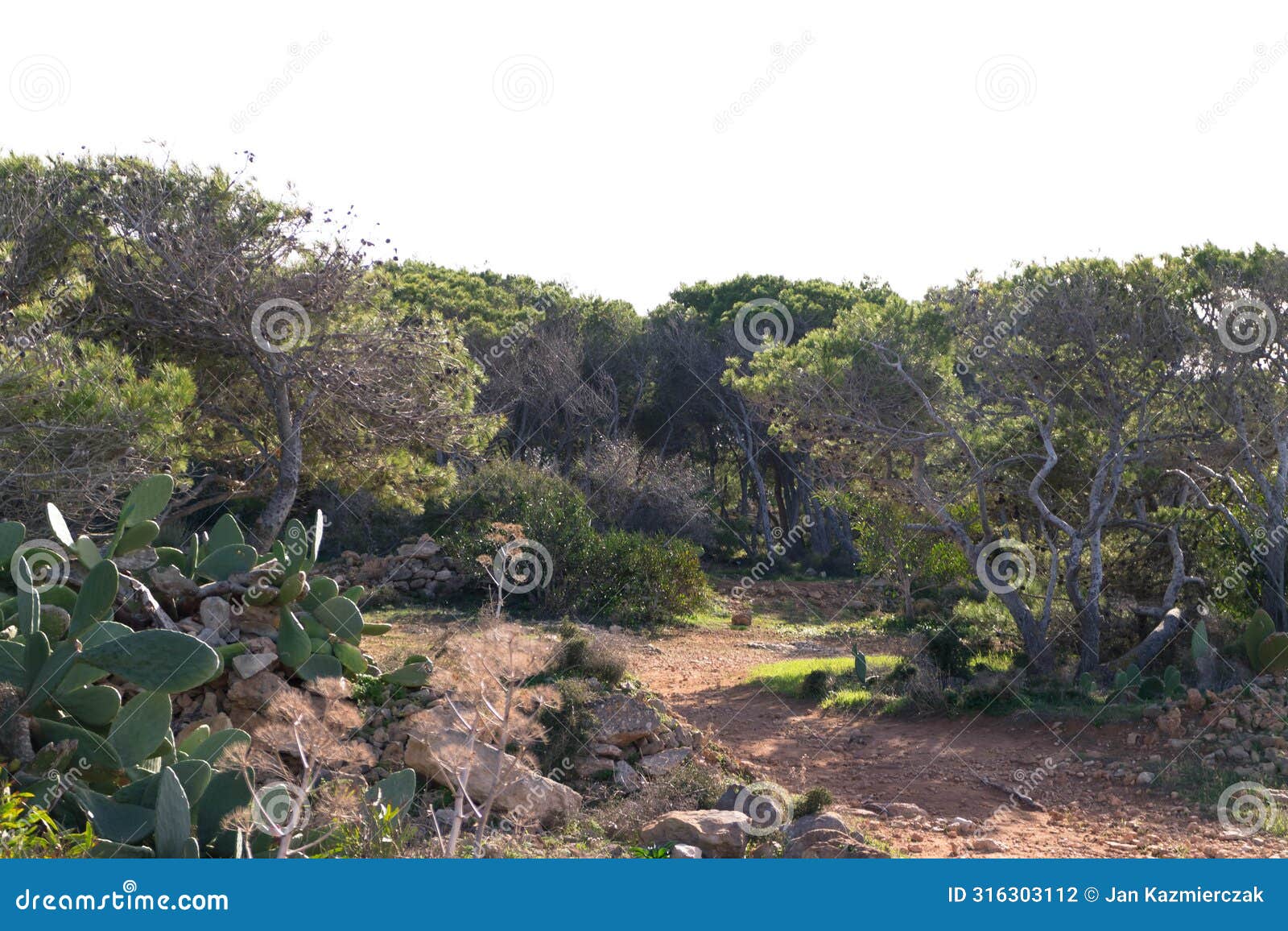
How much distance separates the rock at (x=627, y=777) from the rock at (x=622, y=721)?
286mm

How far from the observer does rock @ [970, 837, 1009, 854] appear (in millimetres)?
6223

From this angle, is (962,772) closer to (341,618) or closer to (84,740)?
(341,618)

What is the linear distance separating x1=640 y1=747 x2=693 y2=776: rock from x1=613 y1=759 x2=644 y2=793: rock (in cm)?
10

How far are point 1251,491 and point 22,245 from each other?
14621 mm

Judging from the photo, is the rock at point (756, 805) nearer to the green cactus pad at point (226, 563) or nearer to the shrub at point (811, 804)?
the shrub at point (811, 804)

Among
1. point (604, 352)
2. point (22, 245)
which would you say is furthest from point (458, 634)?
point (604, 352)

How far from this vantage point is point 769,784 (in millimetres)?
6855

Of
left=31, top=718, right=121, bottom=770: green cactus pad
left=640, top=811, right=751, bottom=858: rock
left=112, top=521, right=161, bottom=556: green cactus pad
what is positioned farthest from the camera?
left=112, top=521, right=161, bottom=556: green cactus pad

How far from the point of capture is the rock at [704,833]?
5.58 m

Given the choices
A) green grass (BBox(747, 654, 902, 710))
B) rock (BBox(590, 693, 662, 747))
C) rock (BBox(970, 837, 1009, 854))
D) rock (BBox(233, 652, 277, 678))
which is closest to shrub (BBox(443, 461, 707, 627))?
green grass (BBox(747, 654, 902, 710))

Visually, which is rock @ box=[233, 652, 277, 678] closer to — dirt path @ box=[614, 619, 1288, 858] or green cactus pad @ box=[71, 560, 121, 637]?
green cactus pad @ box=[71, 560, 121, 637]

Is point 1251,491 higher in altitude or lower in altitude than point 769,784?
higher

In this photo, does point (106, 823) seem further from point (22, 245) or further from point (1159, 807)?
point (22, 245)

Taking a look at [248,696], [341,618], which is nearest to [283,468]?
[341,618]
